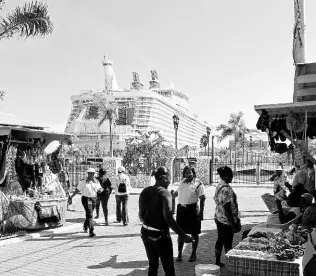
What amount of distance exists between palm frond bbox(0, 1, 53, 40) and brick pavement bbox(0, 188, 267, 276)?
256 inches

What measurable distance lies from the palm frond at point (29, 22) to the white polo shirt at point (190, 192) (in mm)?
8325

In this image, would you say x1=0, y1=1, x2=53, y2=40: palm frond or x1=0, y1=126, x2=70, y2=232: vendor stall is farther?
x1=0, y1=1, x2=53, y2=40: palm frond

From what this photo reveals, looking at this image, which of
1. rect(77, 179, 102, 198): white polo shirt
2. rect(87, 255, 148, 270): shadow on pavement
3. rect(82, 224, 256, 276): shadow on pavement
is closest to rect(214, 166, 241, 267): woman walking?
rect(82, 224, 256, 276): shadow on pavement

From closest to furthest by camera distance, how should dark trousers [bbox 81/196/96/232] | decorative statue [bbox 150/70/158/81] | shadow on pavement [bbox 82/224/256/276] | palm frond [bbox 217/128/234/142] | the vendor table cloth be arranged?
shadow on pavement [bbox 82/224/256/276] → dark trousers [bbox 81/196/96/232] → the vendor table cloth → palm frond [bbox 217/128/234/142] → decorative statue [bbox 150/70/158/81]

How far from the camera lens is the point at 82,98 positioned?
9844cm

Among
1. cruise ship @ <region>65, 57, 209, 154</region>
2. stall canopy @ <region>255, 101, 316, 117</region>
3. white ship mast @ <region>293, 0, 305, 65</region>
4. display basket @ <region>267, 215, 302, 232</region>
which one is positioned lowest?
display basket @ <region>267, 215, 302, 232</region>

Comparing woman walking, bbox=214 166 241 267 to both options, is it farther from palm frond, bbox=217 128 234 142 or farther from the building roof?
palm frond, bbox=217 128 234 142

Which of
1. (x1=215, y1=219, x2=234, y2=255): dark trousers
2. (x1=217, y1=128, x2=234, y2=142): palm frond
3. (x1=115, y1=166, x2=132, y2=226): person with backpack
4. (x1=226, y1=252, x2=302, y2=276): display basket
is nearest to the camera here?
(x1=226, y1=252, x2=302, y2=276): display basket

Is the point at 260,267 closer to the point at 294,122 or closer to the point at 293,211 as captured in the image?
the point at 293,211

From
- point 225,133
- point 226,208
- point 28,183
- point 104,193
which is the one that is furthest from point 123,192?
point 225,133

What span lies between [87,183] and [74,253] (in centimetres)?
204

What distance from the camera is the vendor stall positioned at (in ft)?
29.9

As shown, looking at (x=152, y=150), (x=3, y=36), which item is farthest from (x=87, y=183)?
(x=152, y=150)

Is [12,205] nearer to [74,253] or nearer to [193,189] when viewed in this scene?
[74,253]
